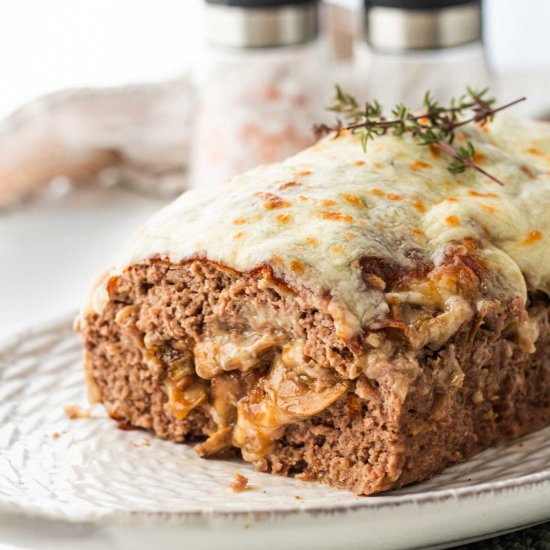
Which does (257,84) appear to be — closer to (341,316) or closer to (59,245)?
(59,245)

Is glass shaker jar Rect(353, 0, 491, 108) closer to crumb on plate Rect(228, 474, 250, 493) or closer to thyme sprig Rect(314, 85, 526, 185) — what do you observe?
thyme sprig Rect(314, 85, 526, 185)

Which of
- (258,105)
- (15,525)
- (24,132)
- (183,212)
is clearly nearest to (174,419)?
(183,212)

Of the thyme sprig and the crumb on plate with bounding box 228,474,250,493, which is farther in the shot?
the thyme sprig

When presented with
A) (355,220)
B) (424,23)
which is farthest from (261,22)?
(355,220)

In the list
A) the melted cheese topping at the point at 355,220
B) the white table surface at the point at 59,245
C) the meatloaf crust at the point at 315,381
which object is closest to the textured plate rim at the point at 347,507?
the meatloaf crust at the point at 315,381

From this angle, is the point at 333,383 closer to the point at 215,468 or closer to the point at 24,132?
the point at 215,468

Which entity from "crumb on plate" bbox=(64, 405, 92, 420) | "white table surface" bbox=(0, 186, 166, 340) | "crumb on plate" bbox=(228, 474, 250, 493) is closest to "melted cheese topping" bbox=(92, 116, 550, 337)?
"crumb on plate" bbox=(64, 405, 92, 420)
